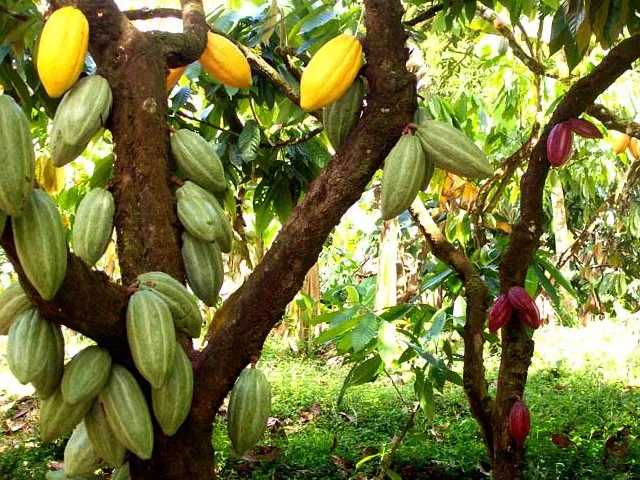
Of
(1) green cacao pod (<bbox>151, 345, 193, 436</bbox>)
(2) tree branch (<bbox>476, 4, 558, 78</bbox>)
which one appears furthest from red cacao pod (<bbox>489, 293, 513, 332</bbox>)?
(2) tree branch (<bbox>476, 4, 558, 78</bbox>)

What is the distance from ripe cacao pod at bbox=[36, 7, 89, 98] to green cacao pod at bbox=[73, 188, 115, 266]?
0.57 ft

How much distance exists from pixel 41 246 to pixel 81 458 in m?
0.41

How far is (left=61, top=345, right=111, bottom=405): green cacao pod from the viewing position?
0.94 meters

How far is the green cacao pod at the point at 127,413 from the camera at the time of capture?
96cm

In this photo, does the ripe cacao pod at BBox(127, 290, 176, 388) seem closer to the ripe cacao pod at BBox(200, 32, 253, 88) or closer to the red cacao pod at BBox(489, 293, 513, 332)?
the ripe cacao pod at BBox(200, 32, 253, 88)

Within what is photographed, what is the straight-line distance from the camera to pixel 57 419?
977mm

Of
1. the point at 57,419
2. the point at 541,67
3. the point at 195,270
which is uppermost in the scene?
the point at 541,67

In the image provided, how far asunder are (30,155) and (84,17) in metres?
0.37

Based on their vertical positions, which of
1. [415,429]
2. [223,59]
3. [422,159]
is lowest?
[422,159]

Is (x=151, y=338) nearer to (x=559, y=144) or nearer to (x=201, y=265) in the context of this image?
(x=201, y=265)

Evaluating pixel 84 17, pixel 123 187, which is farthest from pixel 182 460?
pixel 84 17

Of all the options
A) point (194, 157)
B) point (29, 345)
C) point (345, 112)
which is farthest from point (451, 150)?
point (29, 345)

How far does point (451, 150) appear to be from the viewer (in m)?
1.05

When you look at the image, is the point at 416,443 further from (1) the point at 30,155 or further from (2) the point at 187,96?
(1) the point at 30,155
